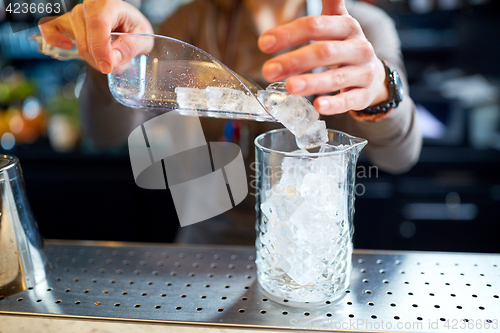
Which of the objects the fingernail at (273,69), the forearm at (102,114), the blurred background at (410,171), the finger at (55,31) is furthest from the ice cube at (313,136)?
the blurred background at (410,171)

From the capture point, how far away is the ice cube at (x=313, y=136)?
699mm

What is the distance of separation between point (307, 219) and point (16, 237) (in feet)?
1.72

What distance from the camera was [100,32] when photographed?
28.7 inches

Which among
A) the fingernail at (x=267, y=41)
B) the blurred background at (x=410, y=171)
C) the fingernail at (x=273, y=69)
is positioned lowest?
the blurred background at (x=410, y=171)

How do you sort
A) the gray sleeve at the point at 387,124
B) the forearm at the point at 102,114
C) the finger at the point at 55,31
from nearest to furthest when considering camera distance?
the finger at the point at 55,31 → the gray sleeve at the point at 387,124 → the forearm at the point at 102,114

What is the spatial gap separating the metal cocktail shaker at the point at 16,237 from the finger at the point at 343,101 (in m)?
0.55

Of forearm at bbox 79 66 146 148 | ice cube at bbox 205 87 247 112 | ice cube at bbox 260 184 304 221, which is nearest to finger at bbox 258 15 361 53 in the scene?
ice cube at bbox 205 87 247 112

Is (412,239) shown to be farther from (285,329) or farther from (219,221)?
(285,329)

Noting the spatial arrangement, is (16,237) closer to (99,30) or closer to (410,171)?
(99,30)

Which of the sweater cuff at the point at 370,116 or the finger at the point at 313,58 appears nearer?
the finger at the point at 313,58

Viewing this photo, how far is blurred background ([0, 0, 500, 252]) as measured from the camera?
2174 millimetres

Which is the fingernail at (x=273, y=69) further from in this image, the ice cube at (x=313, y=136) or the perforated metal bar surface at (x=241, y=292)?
the perforated metal bar surface at (x=241, y=292)

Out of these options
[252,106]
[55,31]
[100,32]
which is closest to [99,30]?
[100,32]

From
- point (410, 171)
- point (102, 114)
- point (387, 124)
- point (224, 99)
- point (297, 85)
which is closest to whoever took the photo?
point (297, 85)
